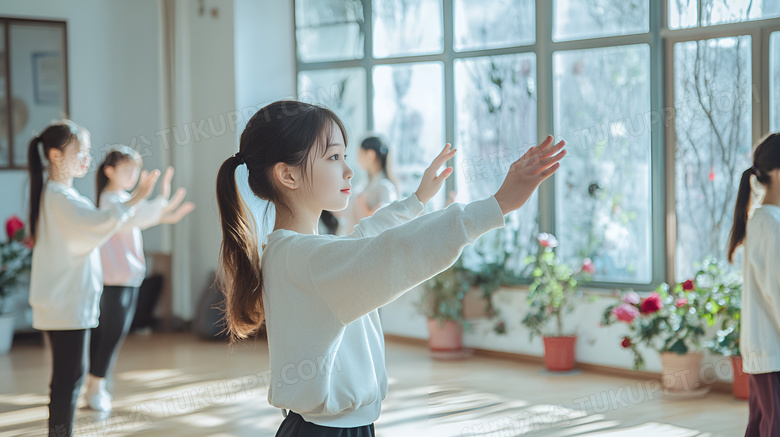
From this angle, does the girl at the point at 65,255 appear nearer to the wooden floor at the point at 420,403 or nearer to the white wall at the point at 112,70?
the wooden floor at the point at 420,403

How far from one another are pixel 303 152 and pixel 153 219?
2.78m

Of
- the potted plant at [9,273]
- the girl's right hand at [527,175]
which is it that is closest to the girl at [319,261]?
the girl's right hand at [527,175]

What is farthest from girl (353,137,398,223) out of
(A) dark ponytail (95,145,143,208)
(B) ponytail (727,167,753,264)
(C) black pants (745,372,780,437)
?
(C) black pants (745,372,780,437)

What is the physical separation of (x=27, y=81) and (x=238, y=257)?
5.58 metres

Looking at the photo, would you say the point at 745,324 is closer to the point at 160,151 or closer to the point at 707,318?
the point at 707,318

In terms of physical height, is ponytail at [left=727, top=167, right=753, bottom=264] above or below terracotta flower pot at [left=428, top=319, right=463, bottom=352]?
above

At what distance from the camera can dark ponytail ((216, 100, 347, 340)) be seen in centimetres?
138

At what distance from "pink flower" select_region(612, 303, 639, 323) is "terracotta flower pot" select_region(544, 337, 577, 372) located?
0.55 m

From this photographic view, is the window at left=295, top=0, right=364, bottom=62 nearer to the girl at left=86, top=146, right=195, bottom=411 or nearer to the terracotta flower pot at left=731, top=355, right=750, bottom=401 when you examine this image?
the girl at left=86, top=146, right=195, bottom=411

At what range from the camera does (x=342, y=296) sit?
121 centimetres

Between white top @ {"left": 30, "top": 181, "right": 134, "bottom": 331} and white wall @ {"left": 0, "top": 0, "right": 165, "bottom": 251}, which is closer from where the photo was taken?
white top @ {"left": 30, "top": 181, "right": 134, "bottom": 331}

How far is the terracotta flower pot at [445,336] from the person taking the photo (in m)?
5.35

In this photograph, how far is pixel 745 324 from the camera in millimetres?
2562

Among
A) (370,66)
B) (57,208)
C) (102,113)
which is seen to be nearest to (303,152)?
(57,208)
